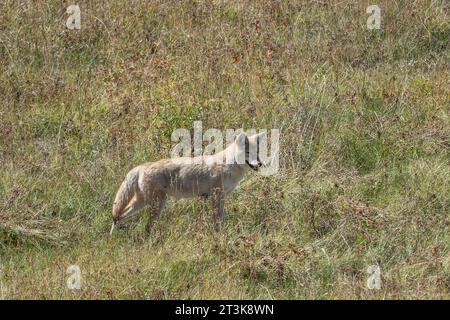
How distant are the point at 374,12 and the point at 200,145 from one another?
367 centimetres

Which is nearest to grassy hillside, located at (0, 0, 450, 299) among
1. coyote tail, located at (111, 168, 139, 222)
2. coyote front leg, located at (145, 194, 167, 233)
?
coyote front leg, located at (145, 194, 167, 233)

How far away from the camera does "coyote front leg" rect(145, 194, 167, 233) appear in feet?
28.5

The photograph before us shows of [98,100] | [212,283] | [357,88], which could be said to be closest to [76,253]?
[212,283]

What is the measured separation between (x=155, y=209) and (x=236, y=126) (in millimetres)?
1792

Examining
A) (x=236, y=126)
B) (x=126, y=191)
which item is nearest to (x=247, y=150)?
(x=236, y=126)

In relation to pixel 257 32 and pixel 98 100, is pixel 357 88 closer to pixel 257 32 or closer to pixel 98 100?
pixel 257 32

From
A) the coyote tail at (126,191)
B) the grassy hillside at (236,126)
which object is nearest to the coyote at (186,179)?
the coyote tail at (126,191)

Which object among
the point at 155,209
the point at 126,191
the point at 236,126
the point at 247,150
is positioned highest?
the point at 236,126

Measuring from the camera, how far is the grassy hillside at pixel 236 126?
25.5 feet

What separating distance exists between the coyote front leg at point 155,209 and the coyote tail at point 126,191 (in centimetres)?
24

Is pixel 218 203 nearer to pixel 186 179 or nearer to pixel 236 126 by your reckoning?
pixel 186 179

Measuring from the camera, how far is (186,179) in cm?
902

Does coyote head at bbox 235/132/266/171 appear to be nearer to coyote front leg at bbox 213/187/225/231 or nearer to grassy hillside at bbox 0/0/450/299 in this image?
grassy hillside at bbox 0/0/450/299

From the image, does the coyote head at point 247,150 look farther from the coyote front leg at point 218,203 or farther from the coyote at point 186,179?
the coyote front leg at point 218,203
